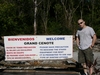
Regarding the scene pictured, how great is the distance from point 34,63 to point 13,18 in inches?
482

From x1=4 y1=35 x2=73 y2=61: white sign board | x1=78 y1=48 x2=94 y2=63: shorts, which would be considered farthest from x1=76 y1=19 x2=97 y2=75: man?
x1=4 y1=35 x2=73 y2=61: white sign board

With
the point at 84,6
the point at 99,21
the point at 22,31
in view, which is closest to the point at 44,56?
the point at 22,31

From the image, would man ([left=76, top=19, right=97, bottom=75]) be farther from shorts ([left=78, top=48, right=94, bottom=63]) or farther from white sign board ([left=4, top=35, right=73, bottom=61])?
white sign board ([left=4, top=35, right=73, bottom=61])

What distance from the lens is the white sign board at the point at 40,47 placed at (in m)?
7.97

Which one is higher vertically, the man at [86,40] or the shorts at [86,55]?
the man at [86,40]

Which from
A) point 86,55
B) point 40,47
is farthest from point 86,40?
point 40,47

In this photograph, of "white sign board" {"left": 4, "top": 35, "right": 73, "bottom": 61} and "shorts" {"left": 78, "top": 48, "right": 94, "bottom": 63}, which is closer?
"shorts" {"left": 78, "top": 48, "right": 94, "bottom": 63}

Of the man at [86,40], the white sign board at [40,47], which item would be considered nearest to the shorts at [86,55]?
the man at [86,40]

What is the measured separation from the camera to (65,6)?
28.0m

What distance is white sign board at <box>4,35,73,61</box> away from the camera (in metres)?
7.97

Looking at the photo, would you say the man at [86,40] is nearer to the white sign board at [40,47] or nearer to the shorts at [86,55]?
the shorts at [86,55]

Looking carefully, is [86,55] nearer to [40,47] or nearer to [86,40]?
[86,40]

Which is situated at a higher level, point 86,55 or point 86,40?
point 86,40

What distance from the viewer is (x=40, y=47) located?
8031 mm
